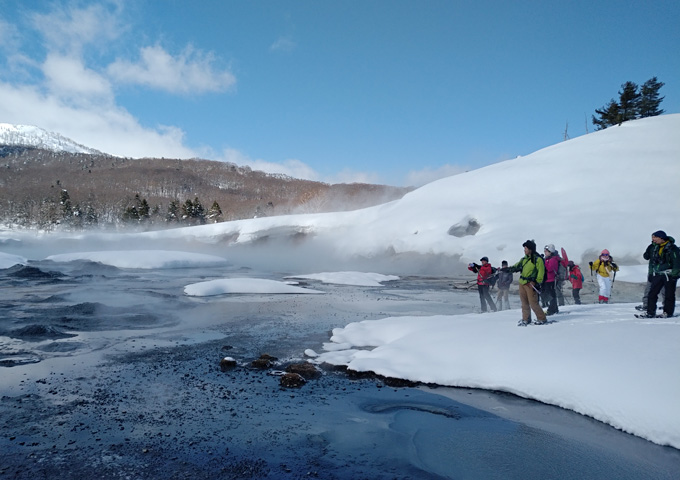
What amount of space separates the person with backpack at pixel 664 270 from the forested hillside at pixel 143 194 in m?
55.8

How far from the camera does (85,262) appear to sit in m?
30.3

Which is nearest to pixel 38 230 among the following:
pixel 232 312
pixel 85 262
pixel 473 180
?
pixel 85 262

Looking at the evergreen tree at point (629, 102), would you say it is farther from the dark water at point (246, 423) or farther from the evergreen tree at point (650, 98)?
the dark water at point (246, 423)

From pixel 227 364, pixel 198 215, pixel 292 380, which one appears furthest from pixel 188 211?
pixel 292 380

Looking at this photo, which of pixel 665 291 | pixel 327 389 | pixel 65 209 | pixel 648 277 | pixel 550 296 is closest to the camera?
pixel 327 389

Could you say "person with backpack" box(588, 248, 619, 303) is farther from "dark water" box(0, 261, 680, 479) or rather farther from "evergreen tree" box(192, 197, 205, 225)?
"evergreen tree" box(192, 197, 205, 225)

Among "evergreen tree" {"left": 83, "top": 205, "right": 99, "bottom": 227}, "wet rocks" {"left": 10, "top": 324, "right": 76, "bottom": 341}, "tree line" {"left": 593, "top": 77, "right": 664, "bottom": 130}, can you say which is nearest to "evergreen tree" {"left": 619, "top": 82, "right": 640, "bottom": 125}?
"tree line" {"left": 593, "top": 77, "right": 664, "bottom": 130}

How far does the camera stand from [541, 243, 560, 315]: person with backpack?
9.46m

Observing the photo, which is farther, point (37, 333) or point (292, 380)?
point (37, 333)

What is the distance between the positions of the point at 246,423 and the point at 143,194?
529 feet

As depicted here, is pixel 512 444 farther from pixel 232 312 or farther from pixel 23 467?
pixel 232 312

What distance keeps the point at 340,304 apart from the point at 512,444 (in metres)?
10.9

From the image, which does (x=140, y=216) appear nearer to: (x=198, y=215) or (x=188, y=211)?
(x=188, y=211)

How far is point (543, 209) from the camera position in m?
29.8
